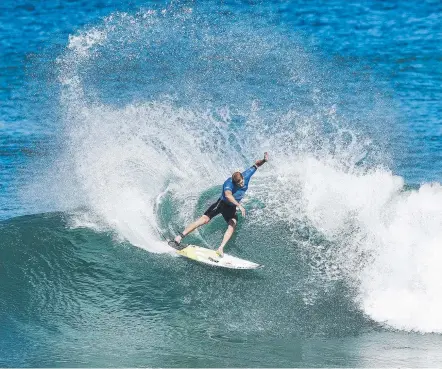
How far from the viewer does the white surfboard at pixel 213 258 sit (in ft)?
47.5

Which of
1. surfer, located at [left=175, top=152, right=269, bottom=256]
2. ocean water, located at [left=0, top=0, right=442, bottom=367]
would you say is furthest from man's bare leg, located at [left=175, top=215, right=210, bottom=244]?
ocean water, located at [left=0, top=0, right=442, bottom=367]

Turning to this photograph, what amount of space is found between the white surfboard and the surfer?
17cm

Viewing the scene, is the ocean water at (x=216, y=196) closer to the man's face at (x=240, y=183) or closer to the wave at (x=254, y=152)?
the wave at (x=254, y=152)

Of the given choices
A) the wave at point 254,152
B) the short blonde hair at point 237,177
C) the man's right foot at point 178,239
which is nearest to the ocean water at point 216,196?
the wave at point 254,152

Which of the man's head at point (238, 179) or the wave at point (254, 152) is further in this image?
the man's head at point (238, 179)

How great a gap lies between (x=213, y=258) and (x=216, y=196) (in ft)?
9.46

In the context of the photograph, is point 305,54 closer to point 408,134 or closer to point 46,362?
point 408,134

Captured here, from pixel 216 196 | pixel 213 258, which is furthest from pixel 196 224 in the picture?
pixel 216 196

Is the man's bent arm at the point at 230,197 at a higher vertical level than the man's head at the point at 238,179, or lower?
lower

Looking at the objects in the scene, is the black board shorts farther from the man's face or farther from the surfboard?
the surfboard

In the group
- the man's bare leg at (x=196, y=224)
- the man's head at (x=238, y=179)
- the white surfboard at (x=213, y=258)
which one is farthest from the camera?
the man's bare leg at (x=196, y=224)

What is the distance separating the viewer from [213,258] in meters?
14.6

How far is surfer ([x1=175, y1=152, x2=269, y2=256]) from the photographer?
1488cm

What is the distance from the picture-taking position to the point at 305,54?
98.5ft
